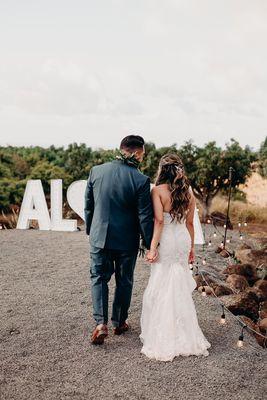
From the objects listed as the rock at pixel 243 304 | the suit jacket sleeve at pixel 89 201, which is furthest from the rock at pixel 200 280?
the suit jacket sleeve at pixel 89 201

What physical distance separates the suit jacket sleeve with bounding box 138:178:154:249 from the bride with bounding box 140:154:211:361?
0.06 meters

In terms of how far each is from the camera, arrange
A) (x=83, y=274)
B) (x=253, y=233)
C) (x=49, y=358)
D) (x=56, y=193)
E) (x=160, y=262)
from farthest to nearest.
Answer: (x=253, y=233), (x=56, y=193), (x=83, y=274), (x=160, y=262), (x=49, y=358)

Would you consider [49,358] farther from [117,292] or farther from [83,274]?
[83,274]

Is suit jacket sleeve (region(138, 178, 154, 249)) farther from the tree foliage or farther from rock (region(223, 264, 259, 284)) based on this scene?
the tree foliage

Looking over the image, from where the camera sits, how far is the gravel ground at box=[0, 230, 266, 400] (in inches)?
165

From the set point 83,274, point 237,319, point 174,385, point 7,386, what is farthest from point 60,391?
point 83,274

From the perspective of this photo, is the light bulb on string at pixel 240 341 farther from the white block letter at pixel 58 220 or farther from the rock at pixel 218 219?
the rock at pixel 218 219

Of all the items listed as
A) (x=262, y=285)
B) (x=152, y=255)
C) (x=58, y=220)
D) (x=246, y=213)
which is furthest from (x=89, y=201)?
(x=246, y=213)

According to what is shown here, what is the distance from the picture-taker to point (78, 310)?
21.2ft

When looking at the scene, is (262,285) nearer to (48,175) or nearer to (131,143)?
(131,143)

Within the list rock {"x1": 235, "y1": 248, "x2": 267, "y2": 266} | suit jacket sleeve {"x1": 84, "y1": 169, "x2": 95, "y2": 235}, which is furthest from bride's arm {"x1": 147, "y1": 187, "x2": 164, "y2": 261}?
rock {"x1": 235, "y1": 248, "x2": 267, "y2": 266}

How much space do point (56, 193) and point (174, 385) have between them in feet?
31.6

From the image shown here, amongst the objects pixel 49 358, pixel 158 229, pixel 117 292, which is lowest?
pixel 49 358

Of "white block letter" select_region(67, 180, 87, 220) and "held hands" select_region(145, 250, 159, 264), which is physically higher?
"held hands" select_region(145, 250, 159, 264)
